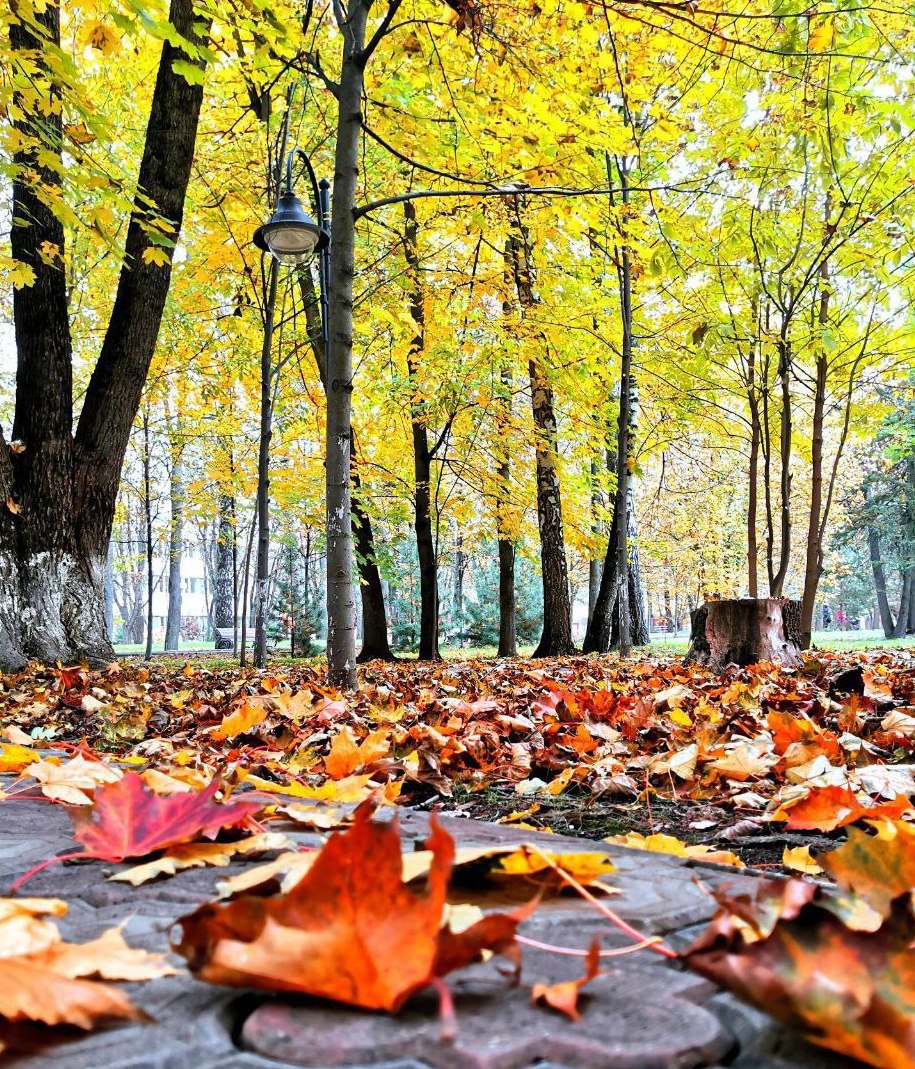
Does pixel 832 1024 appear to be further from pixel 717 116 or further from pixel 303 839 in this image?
pixel 717 116

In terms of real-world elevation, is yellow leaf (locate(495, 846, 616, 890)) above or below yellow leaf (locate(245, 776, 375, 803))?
above

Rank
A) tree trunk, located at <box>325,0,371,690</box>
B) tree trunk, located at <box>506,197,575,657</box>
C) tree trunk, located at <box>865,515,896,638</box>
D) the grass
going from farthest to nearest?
1. tree trunk, located at <box>865,515,896,638</box>
2. the grass
3. tree trunk, located at <box>506,197,575,657</box>
4. tree trunk, located at <box>325,0,371,690</box>

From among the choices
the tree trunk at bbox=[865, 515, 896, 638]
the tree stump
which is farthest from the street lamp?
the tree trunk at bbox=[865, 515, 896, 638]

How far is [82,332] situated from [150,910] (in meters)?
13.4

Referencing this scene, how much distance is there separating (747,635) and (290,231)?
178 inches

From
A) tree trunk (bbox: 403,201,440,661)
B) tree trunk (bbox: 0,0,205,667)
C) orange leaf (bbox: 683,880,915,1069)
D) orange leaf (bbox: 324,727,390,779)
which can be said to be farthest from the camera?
tree trunk (bbox: 403,201,440,661)

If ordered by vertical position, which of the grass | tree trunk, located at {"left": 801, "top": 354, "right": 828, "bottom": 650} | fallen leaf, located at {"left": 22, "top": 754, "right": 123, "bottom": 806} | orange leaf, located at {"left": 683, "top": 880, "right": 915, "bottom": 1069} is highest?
tree trunk, located at {"left": 801, "top": 354, "right": 828, "bottom": 650}

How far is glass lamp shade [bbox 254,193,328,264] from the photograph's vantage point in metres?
4.74

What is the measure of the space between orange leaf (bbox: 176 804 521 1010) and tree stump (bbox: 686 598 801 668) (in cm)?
576

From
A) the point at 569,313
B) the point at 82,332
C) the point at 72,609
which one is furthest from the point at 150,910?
the point at 82,332

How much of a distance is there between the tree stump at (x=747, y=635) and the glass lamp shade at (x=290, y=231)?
4.22 meters

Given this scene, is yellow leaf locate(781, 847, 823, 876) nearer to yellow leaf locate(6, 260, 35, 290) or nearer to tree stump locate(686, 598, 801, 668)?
tree stump locate(686, 598, 801, 668)

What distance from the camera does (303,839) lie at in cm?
116

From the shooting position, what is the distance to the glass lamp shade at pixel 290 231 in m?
4.74
